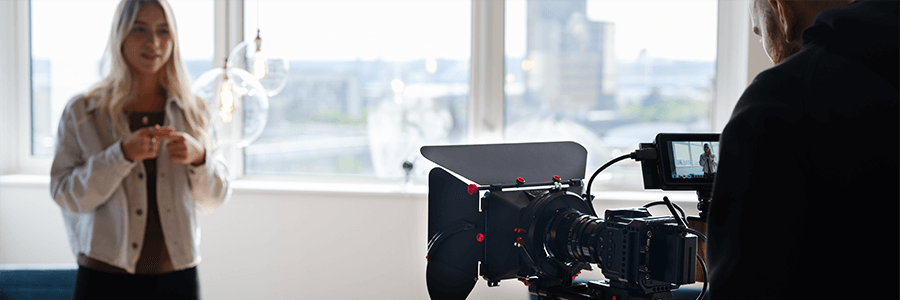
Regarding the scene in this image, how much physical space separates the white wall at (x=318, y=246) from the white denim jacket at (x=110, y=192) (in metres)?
1.11

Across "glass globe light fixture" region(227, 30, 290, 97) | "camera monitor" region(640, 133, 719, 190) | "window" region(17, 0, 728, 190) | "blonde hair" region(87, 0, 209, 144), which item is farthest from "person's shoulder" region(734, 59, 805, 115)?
"window" region(17, 0, 728, 190)

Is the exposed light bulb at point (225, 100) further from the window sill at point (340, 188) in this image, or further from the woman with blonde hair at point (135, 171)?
the window sill at point (340, 188)

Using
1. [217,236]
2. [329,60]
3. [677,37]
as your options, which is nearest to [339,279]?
[217,236]

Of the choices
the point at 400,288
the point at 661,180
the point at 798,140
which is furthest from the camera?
the point at 400,288

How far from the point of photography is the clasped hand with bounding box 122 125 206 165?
164 centimetres

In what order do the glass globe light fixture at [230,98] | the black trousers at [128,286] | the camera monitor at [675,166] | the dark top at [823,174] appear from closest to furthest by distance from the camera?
1. the dark top at [823,174]
2. the camera monitor at [675,166]
3. the black trousers at [128,286]
4. the glass globe light fixture at [230,98]

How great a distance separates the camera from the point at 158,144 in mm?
1693

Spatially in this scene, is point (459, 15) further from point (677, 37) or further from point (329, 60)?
point (677, 37)

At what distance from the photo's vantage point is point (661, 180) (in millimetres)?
1251

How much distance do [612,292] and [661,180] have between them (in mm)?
278

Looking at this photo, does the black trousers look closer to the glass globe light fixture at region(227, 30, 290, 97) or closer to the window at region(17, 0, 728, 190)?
the glass globe light fixture at region(227, 30, 290, 97)

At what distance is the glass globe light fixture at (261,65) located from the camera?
2.63 metres

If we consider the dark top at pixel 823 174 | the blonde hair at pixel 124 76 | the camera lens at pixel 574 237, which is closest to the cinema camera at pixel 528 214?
the camera lens at pixel 574 237

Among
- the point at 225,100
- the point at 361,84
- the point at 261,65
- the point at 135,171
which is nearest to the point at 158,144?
the point at 135,171
